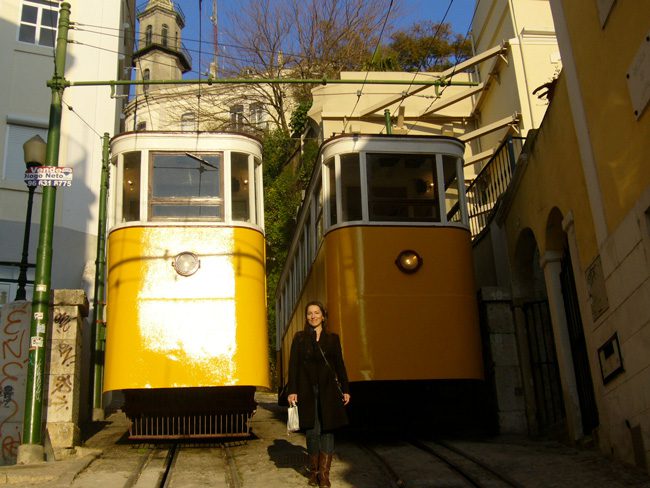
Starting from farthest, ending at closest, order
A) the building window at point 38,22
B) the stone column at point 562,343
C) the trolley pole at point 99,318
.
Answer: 1. the building window at point 38,22
2. the trolley pole at point 99,318
3. the stone column at point 562,343

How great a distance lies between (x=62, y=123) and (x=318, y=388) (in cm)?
1423

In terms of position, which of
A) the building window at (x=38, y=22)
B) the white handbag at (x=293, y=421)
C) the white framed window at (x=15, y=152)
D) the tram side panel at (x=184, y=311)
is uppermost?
the building window at (x=38, y=22)

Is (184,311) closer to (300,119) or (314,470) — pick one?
(314,470)

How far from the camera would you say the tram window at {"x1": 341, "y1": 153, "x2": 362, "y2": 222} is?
9.85 m

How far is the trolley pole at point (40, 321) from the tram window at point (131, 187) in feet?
2.73

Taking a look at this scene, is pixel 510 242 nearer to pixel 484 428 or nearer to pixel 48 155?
pixel 484 428

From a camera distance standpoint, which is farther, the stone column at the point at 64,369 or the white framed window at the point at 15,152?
the white framed window at the point at 15,152

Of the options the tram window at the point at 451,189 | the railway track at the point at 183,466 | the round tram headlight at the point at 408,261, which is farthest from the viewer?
the tram window at the point at 451,189

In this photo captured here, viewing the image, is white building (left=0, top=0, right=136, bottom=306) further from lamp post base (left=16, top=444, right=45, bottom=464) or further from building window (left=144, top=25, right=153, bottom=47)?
building window (left=144, top=25, right=153, bottom=47)

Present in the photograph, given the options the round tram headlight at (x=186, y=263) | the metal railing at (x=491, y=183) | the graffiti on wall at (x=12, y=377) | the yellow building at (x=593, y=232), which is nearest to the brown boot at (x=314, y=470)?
the yellow building at (x=593, y=232)

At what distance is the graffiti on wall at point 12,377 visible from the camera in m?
9.53

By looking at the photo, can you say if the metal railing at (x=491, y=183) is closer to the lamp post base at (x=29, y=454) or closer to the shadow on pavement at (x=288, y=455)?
the shadow on pavement at (x=288, y=455)

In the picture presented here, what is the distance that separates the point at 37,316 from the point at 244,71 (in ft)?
83.4

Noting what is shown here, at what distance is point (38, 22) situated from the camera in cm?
1892
